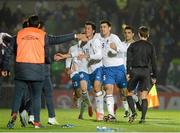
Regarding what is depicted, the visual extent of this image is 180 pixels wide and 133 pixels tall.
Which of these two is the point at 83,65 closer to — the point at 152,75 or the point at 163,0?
the point at 152,75

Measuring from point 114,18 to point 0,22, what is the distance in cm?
440

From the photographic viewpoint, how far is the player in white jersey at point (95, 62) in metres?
14.3

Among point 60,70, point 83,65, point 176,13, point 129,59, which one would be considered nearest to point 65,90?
point 60,70

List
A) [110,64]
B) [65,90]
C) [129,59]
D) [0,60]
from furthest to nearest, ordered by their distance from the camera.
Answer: [65,90], [110,64], [129,59], [0,60]

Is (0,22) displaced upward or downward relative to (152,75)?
upward

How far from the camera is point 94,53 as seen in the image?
14.3m

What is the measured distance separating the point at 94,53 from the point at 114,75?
30.1 inches

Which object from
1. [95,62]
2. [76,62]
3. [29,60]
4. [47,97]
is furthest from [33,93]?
[76,62]

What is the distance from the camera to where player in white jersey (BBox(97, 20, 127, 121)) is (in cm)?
1429

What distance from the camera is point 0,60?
12.7 metres

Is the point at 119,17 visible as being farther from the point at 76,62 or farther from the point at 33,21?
the point at 33,21

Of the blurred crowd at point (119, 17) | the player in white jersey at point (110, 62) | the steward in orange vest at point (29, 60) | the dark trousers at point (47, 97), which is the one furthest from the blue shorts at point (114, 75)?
the blurred crowd at point (119, 17)

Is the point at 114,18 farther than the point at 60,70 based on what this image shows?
Yes

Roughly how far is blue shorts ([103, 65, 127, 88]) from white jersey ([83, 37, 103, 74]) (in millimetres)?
242
